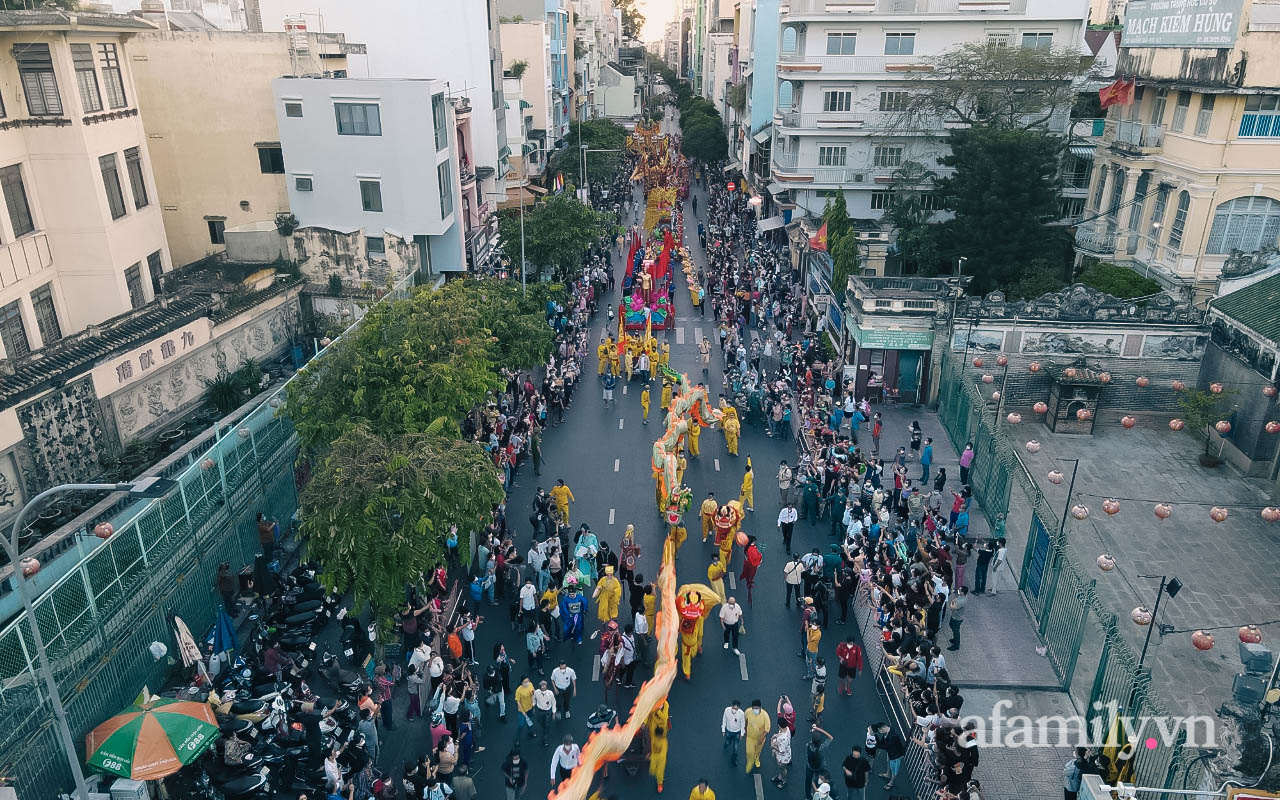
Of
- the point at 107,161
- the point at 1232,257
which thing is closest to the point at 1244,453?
the point at 1232,257

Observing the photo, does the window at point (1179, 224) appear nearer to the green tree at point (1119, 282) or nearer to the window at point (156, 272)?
the green tree at point (1119, 282)

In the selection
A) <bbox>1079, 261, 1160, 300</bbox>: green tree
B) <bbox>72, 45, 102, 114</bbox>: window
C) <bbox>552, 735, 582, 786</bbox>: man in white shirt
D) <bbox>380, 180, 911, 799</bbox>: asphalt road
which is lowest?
→ <bbox>380, 180, 911, 799</bbox>: asphalt road

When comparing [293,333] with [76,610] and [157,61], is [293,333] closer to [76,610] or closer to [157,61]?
[157,61]

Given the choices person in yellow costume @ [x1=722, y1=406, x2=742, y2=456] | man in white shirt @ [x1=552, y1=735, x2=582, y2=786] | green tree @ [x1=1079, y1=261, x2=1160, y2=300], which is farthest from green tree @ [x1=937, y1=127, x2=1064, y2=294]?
man in white shirt @ [x1=552, y1=735, x2=582, y2=786]

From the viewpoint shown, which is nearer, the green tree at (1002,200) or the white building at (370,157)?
the white building at (370,157)

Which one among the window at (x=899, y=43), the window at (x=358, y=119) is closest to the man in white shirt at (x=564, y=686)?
the window at (x=358, y=119)

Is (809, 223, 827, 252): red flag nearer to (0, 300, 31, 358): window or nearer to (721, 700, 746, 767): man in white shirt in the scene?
(721, 700, 746, 767): man in white shirt
